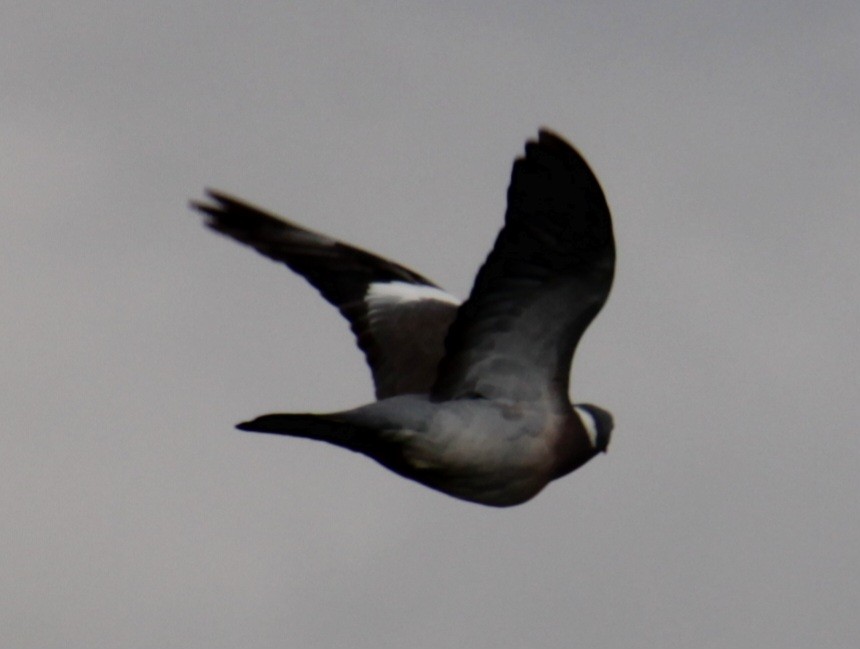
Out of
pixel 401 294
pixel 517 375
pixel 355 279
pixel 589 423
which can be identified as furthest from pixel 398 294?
pixel 517 375

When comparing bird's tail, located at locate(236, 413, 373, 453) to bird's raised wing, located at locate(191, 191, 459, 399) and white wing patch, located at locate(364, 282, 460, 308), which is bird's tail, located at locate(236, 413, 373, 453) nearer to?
bird's raised wing, located at locate(191, 191, 459, 399)

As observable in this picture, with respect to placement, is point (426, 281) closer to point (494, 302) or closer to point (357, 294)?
point (357, 294)

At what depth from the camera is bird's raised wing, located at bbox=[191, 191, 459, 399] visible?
567 inches

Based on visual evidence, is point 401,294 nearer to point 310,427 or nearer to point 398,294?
point 398,294

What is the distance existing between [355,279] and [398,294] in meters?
0.37

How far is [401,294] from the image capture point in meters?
14.7

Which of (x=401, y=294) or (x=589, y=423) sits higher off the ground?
(x=401, y=294)

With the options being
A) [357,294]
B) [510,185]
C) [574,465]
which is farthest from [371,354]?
[510,185]

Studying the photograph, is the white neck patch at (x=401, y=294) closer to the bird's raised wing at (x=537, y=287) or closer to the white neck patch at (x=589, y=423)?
the white neck patch at (x=589, y=423)

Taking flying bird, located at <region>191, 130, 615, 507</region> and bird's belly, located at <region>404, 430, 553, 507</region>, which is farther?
bird's belly, located at <region>404, 430, 553, 507</region>

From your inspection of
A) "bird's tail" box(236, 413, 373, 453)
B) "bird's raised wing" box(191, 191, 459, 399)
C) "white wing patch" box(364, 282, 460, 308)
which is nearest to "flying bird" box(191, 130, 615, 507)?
"bird's tail" box(236, 413, 373, 453)

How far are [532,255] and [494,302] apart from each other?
1.42 ft

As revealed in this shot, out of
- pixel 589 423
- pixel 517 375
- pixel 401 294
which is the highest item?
pixel 401 294

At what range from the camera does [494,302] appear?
473 inches
